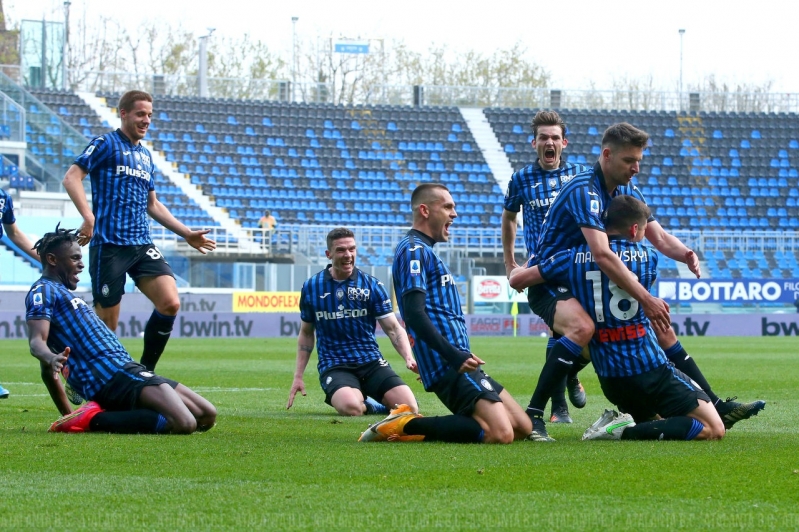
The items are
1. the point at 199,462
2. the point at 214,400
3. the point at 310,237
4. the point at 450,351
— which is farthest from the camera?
the point at 310,237

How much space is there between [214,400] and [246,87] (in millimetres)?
37774

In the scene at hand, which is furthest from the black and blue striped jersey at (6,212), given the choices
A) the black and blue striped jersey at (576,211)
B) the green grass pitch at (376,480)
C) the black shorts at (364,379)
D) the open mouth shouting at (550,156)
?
the black and blue striped jersey at (576,211)

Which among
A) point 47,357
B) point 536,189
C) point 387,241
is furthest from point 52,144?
point 47,357

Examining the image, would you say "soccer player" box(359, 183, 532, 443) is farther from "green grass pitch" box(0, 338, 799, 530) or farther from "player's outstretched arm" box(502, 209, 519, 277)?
"player's outstretched arm" box(502, 209, 519, 277)

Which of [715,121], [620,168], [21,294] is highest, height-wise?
[715,121]

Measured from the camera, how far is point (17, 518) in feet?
14.0

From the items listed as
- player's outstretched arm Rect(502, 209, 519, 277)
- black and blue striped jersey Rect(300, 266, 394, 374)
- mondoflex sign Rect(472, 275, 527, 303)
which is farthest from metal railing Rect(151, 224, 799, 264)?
player's outstretched arm Rect(502, 209, 519, 277)

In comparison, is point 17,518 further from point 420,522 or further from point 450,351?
point 450,351

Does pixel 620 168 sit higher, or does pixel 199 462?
pixel 620 168

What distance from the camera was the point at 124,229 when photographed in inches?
354

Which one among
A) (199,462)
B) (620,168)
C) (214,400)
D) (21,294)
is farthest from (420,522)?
(21,294)

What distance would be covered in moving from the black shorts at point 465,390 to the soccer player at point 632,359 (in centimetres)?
66

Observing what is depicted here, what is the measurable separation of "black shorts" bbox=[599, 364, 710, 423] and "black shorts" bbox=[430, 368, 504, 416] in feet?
2.34

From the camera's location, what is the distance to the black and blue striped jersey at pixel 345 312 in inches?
378
